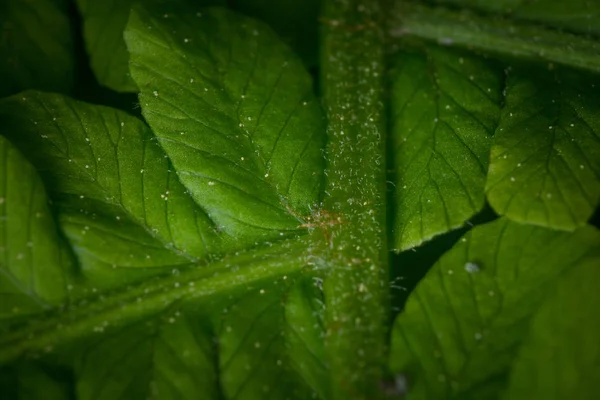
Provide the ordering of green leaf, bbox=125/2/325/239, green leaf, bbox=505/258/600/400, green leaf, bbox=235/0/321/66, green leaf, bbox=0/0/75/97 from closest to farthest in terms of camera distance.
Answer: green leaf, bbox=505/258/600/400, green leaf, bbox=125/2/325/239, green leaf, bbox=0/0/75/97, green leaf, bbox=235/0/321/66

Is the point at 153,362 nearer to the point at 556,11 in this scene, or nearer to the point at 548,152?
the point at 548,152

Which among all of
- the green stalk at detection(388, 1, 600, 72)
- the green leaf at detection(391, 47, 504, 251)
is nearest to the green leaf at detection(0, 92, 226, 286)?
the green leaf at detection(391, 47, 504, 251)

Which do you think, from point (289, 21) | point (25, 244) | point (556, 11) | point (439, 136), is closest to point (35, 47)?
point (25, 244)

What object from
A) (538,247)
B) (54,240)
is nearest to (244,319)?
(54,240)

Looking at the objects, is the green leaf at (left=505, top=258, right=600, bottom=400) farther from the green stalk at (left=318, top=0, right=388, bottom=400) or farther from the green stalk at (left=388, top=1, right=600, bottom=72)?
the green stalk at (left=388, top=1, right=600, bottom=72)

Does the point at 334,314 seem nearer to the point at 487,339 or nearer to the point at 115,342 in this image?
the point at 487,339

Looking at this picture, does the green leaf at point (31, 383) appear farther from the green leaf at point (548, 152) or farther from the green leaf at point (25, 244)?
the green leaf at point (548, 152)
